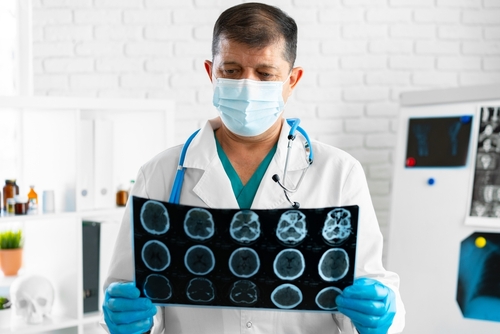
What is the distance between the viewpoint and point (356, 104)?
8.08 feet

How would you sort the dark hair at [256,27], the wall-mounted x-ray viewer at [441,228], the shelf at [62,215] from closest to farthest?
1. the dark hair at [256,27]
2. the shelf at [62,215]
3. the wall-mounted x-ray viewer at [441,228]

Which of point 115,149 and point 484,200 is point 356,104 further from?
point 115,149

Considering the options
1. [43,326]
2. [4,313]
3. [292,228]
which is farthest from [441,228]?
[4,313]

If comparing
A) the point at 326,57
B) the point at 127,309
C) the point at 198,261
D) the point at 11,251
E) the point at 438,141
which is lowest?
the point at 11,251

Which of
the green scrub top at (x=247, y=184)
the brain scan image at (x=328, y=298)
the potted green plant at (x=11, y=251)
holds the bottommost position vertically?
the potted green plant at (x=11, y=251)

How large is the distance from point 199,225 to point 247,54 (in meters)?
0.40

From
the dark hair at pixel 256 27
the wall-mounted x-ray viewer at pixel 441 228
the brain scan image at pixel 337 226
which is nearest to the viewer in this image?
the brain scan image at pixel 337 226

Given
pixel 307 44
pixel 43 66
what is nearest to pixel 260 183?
pixel 307 44

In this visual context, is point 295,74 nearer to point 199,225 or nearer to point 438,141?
point 199,225

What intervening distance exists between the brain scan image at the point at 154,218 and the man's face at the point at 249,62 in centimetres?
36

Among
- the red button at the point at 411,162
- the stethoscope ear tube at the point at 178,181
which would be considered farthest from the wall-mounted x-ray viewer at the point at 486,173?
the stethoscope ear tube at the point at 178,181

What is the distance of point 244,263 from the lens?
991 millimetres

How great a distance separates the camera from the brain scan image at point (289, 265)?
3.25ft

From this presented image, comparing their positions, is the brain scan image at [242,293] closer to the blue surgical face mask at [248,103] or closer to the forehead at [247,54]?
the blue surgical face mask at [248,103]
